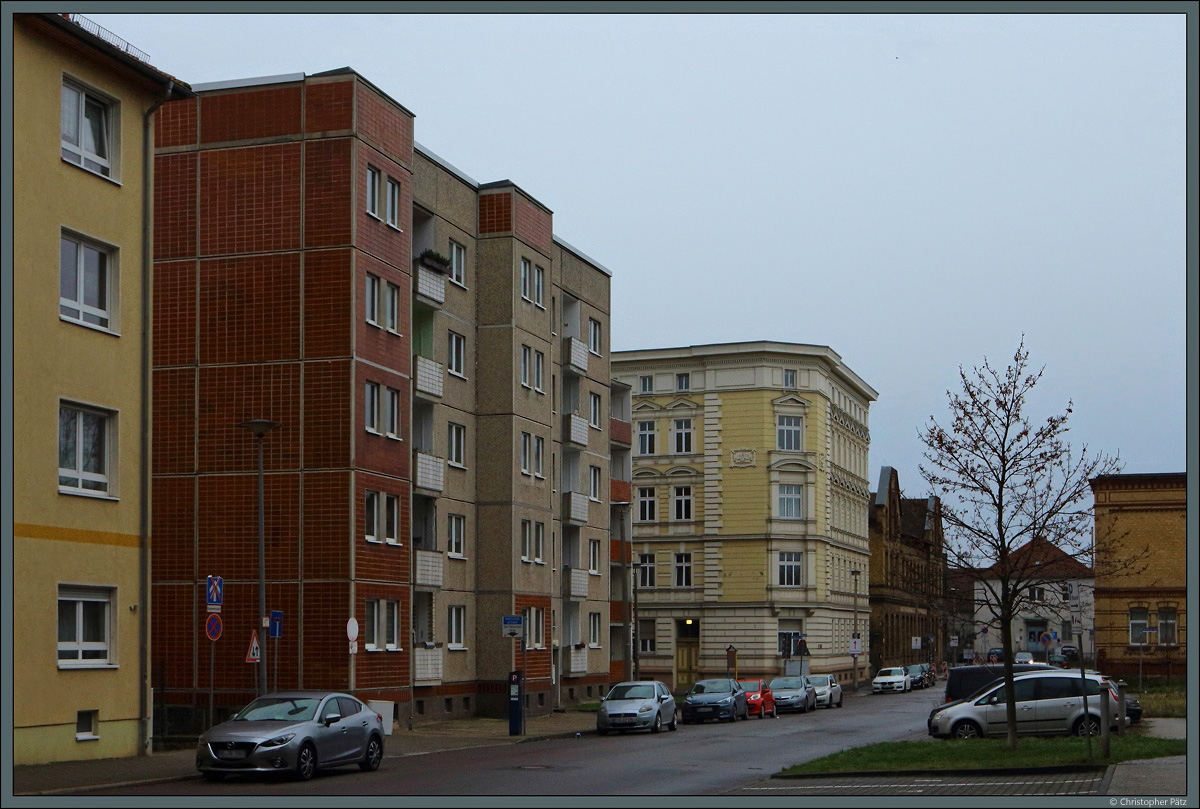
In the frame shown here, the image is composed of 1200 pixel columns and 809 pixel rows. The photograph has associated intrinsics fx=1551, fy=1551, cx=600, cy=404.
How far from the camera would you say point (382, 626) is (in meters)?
40.3

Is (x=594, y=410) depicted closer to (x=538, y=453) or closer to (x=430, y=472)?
(x=538, y=453)

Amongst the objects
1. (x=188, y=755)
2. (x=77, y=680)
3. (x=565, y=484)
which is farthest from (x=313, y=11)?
(x=565, y=484)

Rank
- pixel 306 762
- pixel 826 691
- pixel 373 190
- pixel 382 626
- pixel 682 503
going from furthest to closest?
1. pixel 682 503
2. pixel 826 691
3. pixel 373 190
4. pixel 382 626
5. pixel 306 762

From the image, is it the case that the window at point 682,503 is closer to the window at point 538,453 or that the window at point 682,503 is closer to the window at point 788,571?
the window at point 788,571

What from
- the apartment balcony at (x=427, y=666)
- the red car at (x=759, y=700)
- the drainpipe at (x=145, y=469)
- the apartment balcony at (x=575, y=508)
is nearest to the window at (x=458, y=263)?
the apartment balcony at (x=575, y=508)

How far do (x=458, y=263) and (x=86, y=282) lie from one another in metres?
21.6

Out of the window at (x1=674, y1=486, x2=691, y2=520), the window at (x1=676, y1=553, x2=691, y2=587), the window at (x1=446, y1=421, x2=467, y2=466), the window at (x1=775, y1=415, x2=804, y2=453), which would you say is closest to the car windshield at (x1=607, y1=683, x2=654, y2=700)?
the window at (x1=446, y1=421, x2=467, y2=466)

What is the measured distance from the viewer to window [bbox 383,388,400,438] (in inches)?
1624

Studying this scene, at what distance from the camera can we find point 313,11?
655 inches

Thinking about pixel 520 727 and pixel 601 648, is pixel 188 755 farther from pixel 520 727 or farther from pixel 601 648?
pixel 601 648

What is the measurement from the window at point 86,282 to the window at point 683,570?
6273 cm

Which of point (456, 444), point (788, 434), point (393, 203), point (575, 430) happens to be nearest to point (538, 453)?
point (575, 430)

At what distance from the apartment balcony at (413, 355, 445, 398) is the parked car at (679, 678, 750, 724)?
1290 cm

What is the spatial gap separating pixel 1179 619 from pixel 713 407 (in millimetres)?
30636
